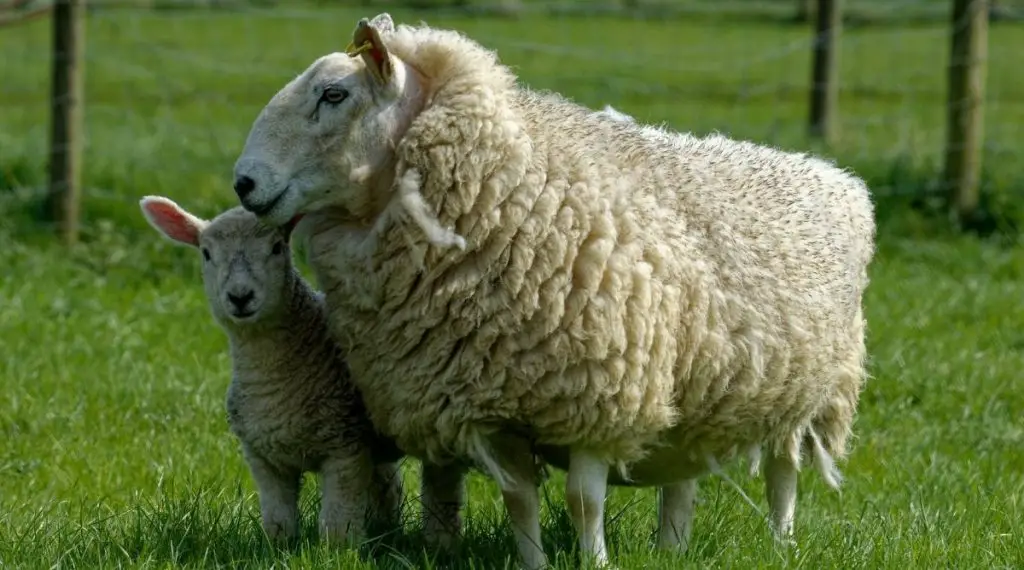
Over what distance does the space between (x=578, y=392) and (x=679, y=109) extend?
14.0 metres

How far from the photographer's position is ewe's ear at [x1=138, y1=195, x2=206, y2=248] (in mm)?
4609

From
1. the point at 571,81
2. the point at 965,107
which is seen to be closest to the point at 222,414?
the point at 965,107

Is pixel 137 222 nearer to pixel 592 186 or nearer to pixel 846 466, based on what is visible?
pixel 846 466

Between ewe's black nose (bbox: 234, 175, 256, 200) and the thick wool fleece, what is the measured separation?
29cm

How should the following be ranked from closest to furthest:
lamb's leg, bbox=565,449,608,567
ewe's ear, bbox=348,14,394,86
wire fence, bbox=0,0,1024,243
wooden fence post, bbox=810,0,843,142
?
ewe's ear, bbox=348,14,394,86 < lamb's leg, bbox=565,449,608,567 < wire fence, bbox=0,0,1024,243 < wooden fence post, bbox=810,0,843,142

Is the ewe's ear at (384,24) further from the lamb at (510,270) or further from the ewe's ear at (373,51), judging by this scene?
the ewe's ear at (373,51)

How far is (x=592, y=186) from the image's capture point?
4.07 metres

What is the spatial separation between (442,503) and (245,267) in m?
0.85

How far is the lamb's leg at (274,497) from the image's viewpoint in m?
4.42

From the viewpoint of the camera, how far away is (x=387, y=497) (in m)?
4.69

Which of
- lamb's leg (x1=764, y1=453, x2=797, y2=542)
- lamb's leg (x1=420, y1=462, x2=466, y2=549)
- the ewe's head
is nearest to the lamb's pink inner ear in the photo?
the ewe's head

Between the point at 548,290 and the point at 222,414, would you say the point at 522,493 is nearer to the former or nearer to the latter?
the point at 548,290

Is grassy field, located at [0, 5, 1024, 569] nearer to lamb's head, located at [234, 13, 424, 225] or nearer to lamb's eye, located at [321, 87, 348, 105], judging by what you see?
lamb's head, located at [234, 13, 424, 225]

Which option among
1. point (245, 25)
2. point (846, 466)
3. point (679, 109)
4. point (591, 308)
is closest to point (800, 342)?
point (591, 308)
